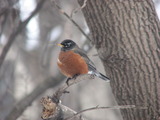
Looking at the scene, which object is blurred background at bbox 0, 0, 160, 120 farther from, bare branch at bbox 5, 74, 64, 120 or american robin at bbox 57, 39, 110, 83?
american robin at bbox 57, 39, 110, 83

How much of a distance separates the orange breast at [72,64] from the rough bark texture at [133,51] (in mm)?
902

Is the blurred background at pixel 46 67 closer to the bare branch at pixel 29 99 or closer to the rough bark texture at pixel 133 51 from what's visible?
the bare branch at pixel 29 99

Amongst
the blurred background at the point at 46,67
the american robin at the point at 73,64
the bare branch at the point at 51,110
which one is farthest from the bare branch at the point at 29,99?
the bare branch at the point at 51,110

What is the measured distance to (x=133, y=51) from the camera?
149 inches

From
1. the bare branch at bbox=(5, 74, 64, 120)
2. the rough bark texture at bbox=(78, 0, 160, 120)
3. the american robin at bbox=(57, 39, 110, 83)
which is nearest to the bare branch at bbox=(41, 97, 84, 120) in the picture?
the rough bark texture at bbox=(78, 0, 160, 120)

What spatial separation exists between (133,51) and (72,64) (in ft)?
3.99

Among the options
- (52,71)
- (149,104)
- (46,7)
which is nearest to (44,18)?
(46,7)

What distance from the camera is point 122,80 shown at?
152 inches

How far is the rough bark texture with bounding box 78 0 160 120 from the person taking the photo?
12.4ft

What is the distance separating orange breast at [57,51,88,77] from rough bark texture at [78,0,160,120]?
2.96ft

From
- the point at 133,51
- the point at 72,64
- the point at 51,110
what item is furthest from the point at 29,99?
the point at 133,51

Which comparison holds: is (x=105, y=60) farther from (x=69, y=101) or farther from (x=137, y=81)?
(x=69, y=101)

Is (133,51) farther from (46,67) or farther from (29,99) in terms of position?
(46,67)

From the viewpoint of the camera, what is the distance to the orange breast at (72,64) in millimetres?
4742
